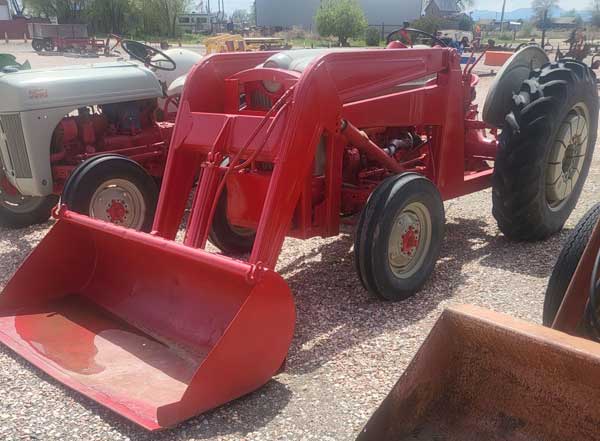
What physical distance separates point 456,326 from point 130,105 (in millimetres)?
4534

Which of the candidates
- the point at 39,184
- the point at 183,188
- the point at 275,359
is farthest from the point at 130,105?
the point at 275,359

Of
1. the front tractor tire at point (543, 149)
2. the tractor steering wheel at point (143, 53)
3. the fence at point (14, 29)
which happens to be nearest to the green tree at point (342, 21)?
the fence at point (14, 29)

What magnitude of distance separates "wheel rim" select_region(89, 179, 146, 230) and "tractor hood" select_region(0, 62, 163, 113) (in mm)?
943

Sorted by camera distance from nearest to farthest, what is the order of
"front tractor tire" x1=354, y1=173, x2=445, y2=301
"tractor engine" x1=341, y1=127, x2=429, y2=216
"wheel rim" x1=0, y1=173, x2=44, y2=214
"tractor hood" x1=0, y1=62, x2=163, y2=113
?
"front tractor tire" x1=354, y1=173, x2=445, y2=301, "tractor engine" x1=341, y1=127, x2=429, y2=216, "tractor hood" x1=0, y1=62, x2=163, y2=113, "wheel rim" x1=0, y1=173, x2=44, y2=214

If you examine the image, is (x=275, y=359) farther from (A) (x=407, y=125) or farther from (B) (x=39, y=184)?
(B) (x=39, y=184)

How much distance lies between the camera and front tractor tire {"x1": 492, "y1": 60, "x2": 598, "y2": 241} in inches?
191

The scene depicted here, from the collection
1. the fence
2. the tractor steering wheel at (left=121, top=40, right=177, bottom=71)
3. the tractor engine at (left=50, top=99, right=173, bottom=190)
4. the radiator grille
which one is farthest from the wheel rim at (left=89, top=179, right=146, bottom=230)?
the fence

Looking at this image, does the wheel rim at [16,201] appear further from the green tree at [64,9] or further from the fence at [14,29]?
the green tree at [64,9]

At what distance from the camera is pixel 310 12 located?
294 ft

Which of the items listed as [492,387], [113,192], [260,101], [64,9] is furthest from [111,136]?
[64,9]

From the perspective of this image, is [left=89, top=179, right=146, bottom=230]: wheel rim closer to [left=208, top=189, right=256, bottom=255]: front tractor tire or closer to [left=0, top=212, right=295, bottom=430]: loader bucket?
[left=208, top=189, right=256, bottom=255]: front tractor tire

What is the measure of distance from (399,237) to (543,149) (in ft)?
5.08

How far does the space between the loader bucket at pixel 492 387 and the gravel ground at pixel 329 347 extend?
51 centimetres

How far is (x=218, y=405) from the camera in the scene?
2967 millimetres
